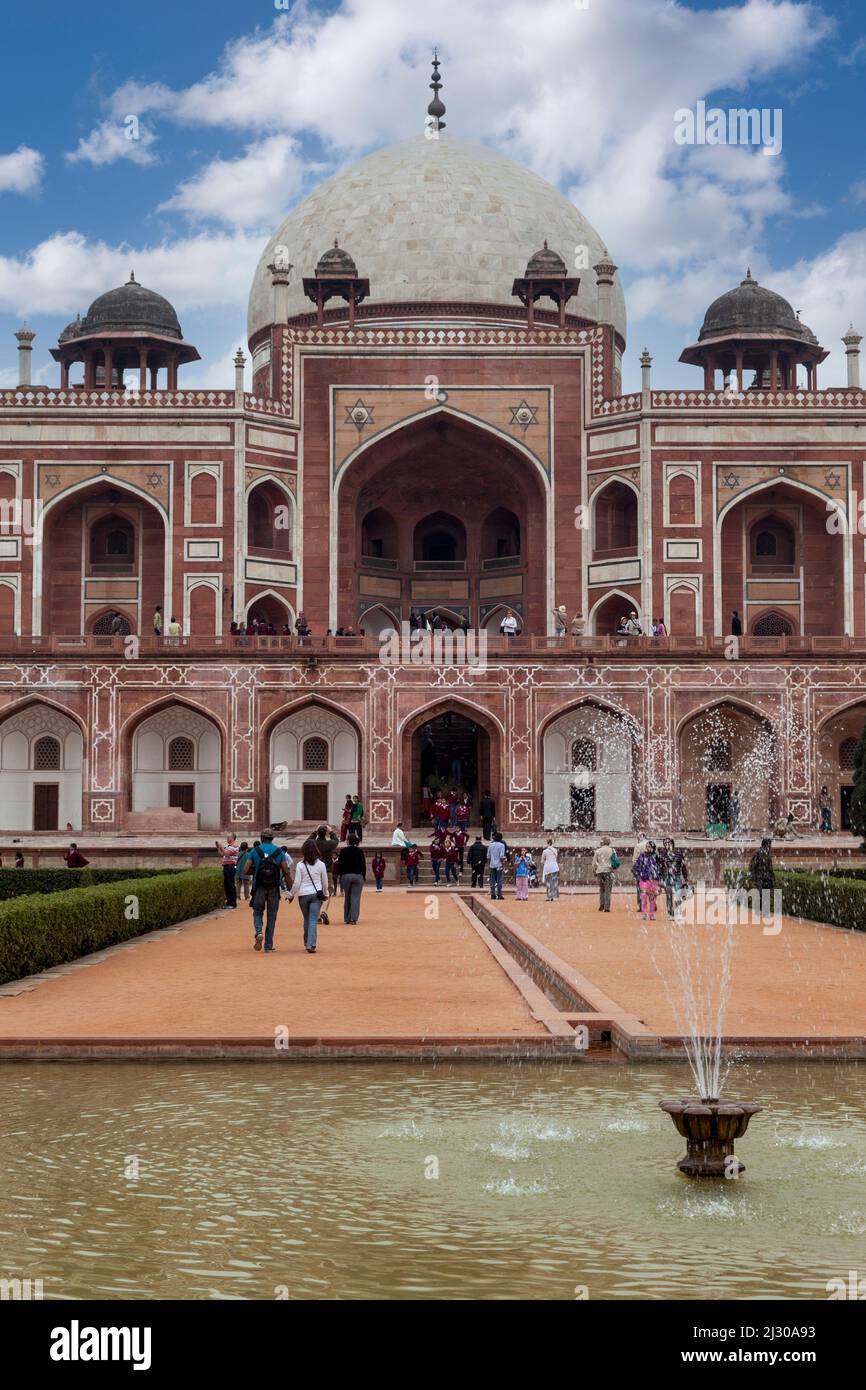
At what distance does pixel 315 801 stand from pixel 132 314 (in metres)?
13.9

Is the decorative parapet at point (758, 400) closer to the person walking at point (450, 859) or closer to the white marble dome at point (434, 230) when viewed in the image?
the white marble dome at point (434, 230)

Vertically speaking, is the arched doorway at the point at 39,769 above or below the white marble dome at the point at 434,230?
below

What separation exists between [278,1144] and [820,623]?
31342 millimetres

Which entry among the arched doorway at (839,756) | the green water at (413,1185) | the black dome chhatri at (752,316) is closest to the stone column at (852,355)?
the black dome chhatri at (752,316)

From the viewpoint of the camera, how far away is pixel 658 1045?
28.8 ft

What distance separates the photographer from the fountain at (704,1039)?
6.27 metres

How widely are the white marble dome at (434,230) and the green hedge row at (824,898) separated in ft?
79.9

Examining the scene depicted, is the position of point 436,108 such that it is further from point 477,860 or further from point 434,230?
point 477,860

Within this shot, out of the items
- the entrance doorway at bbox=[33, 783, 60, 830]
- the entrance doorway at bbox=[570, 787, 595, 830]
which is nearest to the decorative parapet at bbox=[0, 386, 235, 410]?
the entrance doorway at bbox=[33, 783, 60, 830]

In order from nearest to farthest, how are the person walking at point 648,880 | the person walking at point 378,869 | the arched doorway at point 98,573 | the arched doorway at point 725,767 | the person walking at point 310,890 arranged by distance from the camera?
1. the person walking at point 310,890
2. the person walking at point 648,880
3. the person walking at point 378,869
4. the arched doorway at point 725,767
5. the arched doorway at point 98,573

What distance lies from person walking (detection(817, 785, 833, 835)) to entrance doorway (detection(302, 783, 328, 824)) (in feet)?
30.2

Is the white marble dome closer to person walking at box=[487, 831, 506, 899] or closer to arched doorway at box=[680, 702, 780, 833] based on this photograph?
arched doorway at box=[680, 702, 780, 833]

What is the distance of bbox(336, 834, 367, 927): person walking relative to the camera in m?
16.9

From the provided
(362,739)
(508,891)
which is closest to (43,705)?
(362,739)
